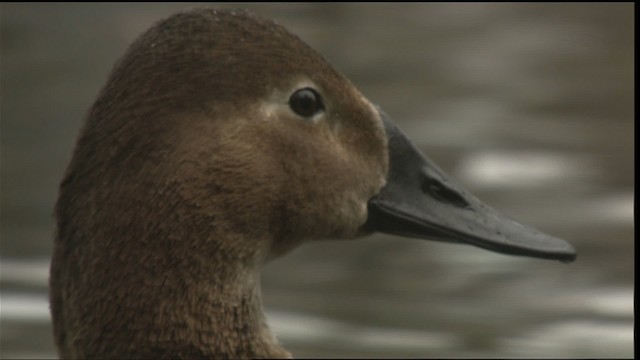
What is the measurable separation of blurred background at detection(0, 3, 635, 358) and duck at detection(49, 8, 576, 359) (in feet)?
8.23

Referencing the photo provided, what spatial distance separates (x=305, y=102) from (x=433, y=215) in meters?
0.55

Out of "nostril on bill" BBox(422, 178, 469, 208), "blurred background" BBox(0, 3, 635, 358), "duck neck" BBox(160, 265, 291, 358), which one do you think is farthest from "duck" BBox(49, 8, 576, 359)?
"blurred background" BBox(0, 3, 635, 358)

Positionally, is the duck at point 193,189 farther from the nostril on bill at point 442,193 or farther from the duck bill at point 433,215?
the nostril on bill at point 442,193

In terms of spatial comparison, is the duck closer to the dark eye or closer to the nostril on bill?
the dark eye

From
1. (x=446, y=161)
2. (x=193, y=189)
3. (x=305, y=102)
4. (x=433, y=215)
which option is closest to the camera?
(x=193, y=189)

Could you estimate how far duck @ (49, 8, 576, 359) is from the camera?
18.8 feet

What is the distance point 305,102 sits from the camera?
20.0 feet

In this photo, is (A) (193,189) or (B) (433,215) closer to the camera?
(A) (193,189)

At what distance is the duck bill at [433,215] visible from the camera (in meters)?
6.32

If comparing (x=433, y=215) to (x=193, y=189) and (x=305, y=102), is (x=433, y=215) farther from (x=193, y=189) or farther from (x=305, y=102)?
(x=193, y=189)

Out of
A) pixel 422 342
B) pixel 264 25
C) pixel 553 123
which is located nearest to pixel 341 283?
pixel 422 342

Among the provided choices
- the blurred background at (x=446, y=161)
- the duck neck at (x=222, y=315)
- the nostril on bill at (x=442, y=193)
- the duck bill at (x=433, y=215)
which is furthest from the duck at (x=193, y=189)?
the blurred background at (x=446, y=161)

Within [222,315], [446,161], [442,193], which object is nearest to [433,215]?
[442,193]

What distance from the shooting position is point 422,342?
8.57m
